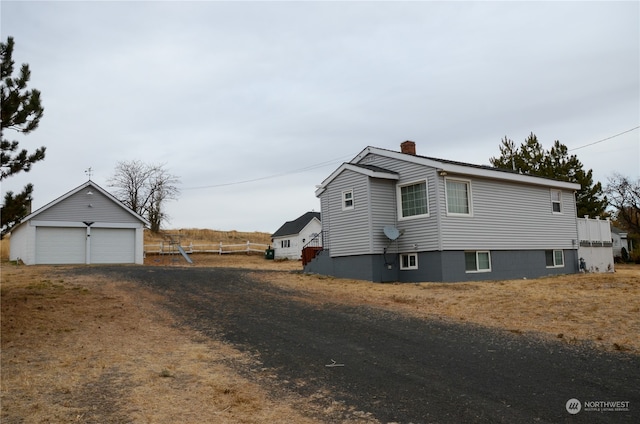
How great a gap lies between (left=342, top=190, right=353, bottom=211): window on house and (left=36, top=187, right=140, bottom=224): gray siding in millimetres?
17347

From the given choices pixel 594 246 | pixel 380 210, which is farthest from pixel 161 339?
pixel 594 246

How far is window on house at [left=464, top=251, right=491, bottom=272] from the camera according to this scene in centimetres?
1973

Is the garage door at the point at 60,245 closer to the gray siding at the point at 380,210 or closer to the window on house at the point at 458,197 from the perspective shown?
the gray siding at the point at 380,210

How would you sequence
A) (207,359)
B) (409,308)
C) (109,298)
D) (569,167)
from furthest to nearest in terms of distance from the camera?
(569,167)
(109,298)
(409,308)
(207,359)

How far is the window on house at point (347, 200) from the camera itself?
20.8m

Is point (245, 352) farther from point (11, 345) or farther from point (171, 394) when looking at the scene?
point (11, 345)

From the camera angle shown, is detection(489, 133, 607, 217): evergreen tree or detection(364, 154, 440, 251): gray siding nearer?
detection(364, 154, 440, 251): gray siding

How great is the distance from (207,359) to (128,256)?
86.0 feet

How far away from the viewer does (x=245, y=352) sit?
8625 mm

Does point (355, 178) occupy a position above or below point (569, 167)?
below

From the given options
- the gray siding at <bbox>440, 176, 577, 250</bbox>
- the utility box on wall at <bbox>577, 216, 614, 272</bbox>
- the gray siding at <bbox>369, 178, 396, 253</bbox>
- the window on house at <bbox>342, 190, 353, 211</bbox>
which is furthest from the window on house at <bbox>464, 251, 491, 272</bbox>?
the utility box on wall at <bbox>577, 216, 614, 272</bbox>

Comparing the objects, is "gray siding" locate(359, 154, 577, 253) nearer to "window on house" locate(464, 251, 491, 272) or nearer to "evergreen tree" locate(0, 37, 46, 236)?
"window on house" locate(464, 251, 491, 272)

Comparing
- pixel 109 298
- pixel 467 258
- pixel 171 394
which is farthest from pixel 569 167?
pixel 171 394

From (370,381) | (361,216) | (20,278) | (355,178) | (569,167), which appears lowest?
(370,381)
